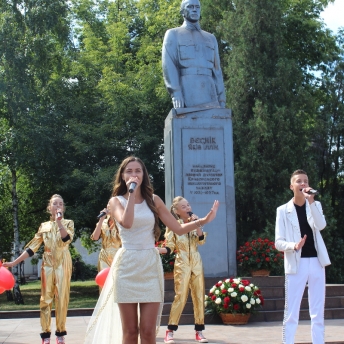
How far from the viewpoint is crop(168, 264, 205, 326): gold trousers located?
8.43m

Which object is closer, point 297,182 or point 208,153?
point 297,182

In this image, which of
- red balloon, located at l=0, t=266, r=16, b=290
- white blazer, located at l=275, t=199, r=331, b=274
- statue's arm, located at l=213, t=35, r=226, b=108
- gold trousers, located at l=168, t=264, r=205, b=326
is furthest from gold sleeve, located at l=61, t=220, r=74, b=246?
statue's arm, located at l=213, t=35, r=226, b=108

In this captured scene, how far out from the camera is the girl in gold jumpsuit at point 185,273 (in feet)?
27.4

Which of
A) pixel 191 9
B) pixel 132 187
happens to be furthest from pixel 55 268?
pixel 191 9

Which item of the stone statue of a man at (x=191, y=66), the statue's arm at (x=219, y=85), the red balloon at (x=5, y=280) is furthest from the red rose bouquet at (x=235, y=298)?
the statue's arm at (x=219, y=85)

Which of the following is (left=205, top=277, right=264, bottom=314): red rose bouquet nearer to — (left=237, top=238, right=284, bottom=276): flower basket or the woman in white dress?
(left=237, top=238, right=284, bottom=276): flower basket

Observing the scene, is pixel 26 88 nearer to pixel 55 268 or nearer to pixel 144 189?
pixel 55 268

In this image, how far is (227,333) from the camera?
8.98m

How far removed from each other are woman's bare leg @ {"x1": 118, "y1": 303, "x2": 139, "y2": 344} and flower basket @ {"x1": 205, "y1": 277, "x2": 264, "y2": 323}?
5.17 meters

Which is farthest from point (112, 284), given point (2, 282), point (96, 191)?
point (96, 191)

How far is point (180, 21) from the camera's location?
85.8 feet

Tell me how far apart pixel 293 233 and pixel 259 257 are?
5392mm

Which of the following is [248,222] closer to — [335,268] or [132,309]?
[335,268]

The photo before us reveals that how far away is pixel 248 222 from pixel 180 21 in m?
9.69
